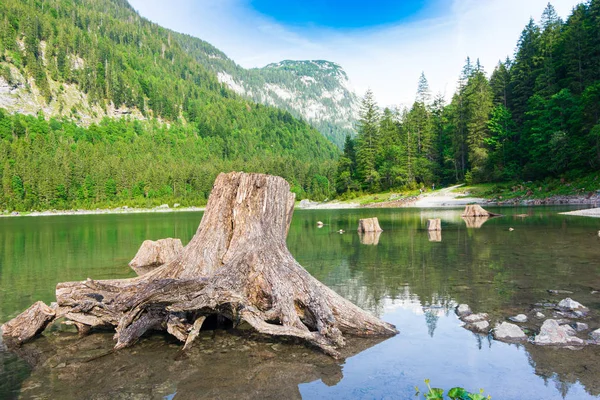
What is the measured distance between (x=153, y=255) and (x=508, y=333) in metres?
14.7

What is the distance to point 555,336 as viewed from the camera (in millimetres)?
6723

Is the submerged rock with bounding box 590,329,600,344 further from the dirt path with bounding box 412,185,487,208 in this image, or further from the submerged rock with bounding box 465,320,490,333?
the dirt path with bounding box 412,185,487,208

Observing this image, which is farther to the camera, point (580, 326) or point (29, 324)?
point (29, 324)

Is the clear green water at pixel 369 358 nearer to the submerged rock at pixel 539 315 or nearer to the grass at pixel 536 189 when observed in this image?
the submerged rock at pixel 539 315

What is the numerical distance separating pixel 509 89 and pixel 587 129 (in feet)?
93.6

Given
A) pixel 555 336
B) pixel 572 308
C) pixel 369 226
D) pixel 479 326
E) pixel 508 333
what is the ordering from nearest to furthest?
1. pixel 555 336
2. pixel 508 333
3. pixel 479 326
4. pixel 572 308
5. pixel 369 226

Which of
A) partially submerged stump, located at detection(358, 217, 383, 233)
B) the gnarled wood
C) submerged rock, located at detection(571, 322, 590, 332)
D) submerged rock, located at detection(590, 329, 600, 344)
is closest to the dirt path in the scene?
partially submerged stump, located at detection(358, 217, 383, 233)

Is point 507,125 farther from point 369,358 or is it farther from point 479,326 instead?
point 369,358

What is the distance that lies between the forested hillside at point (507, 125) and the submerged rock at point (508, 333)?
1891 inches

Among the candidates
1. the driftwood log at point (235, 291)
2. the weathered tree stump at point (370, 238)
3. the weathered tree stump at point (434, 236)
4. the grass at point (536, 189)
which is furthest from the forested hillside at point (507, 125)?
the driftwood log at point (235, 291)

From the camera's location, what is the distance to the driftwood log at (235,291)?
7.04 metres

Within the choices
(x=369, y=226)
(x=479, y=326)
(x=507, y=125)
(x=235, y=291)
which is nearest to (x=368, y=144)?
(x=507, y=125)

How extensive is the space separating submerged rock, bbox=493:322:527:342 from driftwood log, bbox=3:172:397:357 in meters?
1.99

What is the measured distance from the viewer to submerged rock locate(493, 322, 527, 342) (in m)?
7.01
